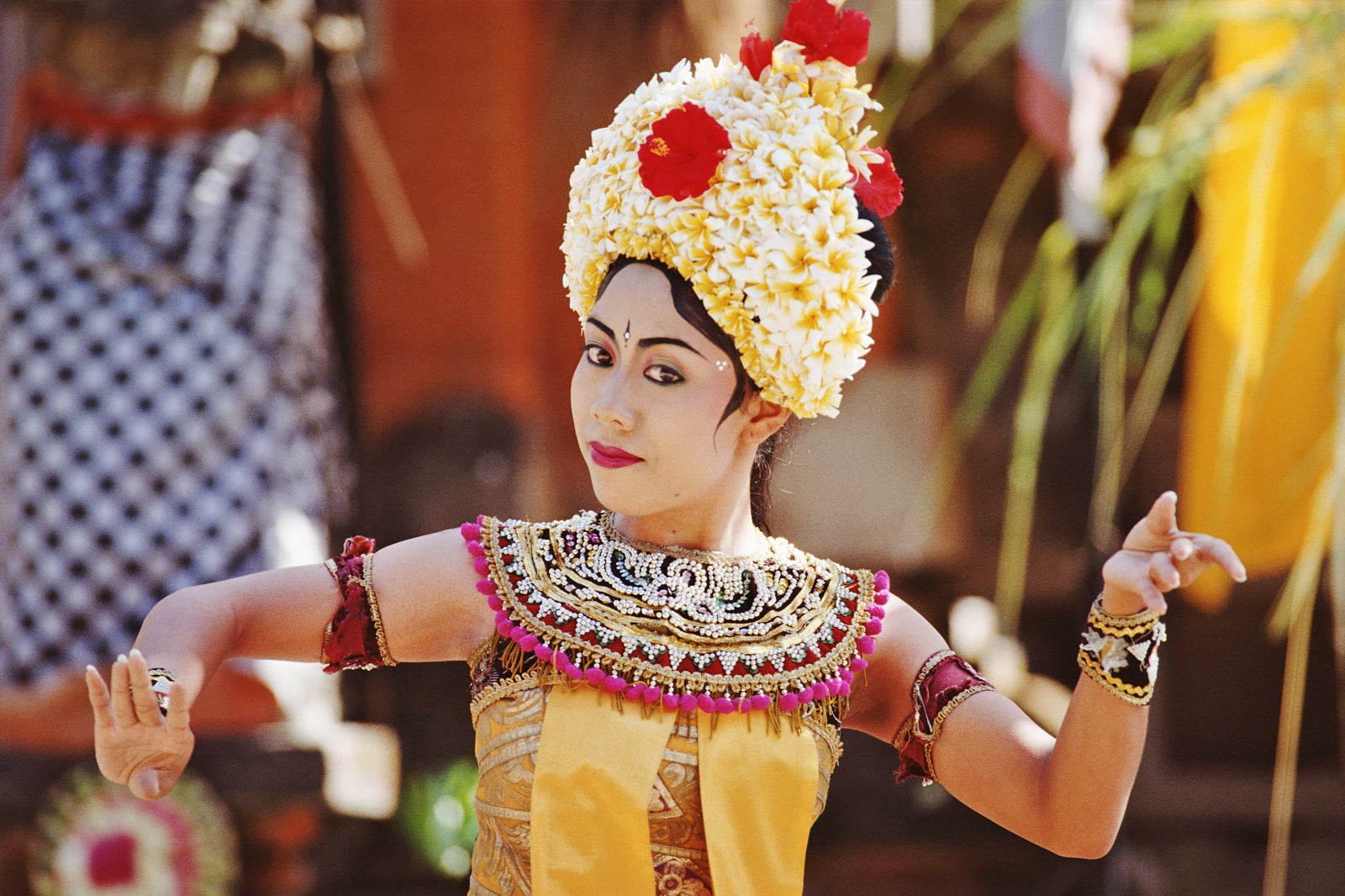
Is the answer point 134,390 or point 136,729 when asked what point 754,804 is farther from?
point 134,390

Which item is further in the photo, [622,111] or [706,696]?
[622,111]

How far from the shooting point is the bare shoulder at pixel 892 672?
1.91 meters

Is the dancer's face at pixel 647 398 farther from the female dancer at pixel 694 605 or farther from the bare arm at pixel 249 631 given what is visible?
the bare arm at pixel 249 631

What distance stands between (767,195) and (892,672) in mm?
630

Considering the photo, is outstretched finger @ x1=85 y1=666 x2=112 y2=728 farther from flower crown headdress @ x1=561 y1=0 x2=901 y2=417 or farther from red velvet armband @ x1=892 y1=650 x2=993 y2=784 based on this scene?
red velvet armband @ x1=892 y1=650 x2=993 y2=784

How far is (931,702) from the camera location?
187 centimetres

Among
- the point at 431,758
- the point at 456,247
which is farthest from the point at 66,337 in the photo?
the point at 431,758

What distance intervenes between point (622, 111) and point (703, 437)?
425 mm

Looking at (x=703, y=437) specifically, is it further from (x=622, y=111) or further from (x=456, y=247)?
(x=456, y=247)

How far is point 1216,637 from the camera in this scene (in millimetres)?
4777

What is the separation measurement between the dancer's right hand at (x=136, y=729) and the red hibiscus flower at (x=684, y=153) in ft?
2.58

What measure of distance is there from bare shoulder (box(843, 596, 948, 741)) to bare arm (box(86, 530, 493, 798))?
496mm

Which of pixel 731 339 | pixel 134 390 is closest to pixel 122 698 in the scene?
pixel 731 339

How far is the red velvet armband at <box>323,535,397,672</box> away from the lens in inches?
69.0
